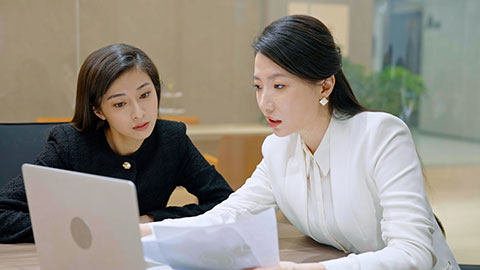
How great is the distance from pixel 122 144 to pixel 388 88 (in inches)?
152

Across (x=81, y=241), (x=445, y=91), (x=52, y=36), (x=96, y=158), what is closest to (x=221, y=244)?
(x=81, y=241)

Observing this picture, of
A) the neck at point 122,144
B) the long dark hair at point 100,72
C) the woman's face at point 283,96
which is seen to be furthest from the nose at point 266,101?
the neck at point 122,144

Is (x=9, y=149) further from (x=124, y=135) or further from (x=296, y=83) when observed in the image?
(x=296, y=83)

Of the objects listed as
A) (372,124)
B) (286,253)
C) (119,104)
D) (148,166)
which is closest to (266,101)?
(372,124)

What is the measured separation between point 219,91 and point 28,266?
10.7 feet

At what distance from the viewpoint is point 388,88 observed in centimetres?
525

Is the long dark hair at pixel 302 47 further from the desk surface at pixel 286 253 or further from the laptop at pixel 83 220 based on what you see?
the laptop at pixel 83 220

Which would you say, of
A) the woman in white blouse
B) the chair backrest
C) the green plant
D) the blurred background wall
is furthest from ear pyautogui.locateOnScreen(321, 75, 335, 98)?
the green plant

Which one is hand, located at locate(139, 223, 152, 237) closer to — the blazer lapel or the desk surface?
the desk surface

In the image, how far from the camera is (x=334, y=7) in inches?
194

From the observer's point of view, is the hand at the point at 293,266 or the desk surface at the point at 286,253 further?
the desk surface at the point at 286,253

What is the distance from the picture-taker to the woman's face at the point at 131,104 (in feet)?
5.57

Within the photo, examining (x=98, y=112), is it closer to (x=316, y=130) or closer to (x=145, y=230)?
(x=145, y=230)

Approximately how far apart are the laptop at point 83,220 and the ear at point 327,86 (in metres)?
0.73
